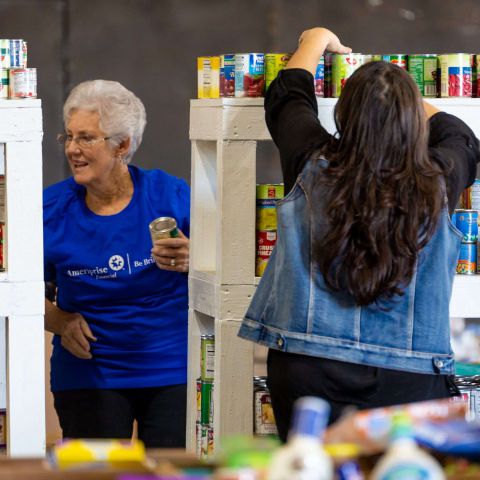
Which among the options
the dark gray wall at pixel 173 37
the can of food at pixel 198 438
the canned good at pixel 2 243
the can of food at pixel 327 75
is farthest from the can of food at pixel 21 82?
the dark gray wall at pixel 173 37

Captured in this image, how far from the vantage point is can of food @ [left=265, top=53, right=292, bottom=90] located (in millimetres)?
2779

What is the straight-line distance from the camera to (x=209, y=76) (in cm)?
293

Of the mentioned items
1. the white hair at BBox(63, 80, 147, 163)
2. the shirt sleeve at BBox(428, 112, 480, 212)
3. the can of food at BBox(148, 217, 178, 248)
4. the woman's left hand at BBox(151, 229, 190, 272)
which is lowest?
the woman's left hand at BBox(151, 229, 190, 272)

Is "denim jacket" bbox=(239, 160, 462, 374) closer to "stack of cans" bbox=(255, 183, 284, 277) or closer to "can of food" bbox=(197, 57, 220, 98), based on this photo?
"stack of cans" bbox=(255, 183, 284, 277)

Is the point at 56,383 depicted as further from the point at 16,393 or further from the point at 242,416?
the point at 242,416

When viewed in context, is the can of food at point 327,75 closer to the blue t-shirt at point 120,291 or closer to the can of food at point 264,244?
the can of food at point 264,244

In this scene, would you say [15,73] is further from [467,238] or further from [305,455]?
[305,455]

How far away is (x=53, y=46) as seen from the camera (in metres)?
5.39

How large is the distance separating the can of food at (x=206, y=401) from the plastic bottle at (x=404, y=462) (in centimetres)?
183

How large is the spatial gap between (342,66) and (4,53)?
0.91 meters

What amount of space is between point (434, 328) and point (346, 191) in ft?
1.21

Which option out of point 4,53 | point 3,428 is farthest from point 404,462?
point 3,428

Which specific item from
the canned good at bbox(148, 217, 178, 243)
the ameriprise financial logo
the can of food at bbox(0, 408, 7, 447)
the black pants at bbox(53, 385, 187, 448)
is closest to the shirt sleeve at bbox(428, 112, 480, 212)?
the canned good at bbox(148, 217, 178, 243)

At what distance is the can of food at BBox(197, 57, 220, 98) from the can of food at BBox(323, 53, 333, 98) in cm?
30
